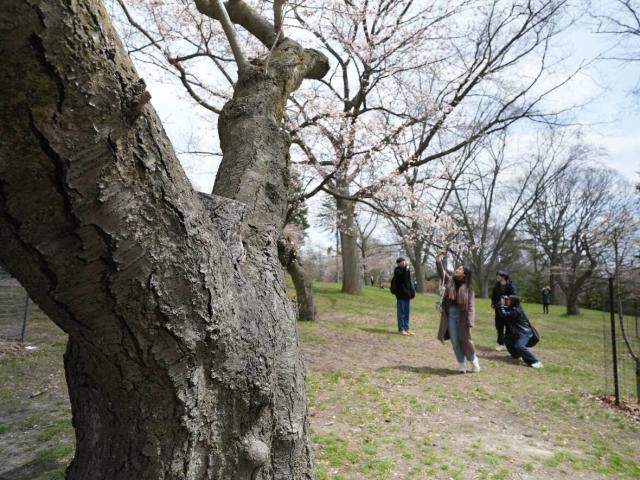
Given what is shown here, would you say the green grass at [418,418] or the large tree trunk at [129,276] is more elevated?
the large tree trunk at [129,276]

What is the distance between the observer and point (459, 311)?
647 centimetres

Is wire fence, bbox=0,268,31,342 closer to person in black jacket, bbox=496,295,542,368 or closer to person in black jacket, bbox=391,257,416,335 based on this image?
person in black jacket, bbox=391,257,416,335

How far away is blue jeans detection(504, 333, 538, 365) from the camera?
7566 mm

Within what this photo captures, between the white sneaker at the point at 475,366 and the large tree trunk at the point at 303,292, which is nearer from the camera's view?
the white sneaker at the point at 475,366

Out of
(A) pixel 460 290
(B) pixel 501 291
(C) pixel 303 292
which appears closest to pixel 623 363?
(B) pixel 501 291

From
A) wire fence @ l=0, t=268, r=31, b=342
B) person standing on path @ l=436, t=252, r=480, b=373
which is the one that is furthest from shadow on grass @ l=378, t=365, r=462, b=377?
wire fence @ l=0, t=268, r=31, b=342

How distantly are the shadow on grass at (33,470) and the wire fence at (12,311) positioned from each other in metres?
4.43

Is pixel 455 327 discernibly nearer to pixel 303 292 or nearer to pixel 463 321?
pixel 463 321

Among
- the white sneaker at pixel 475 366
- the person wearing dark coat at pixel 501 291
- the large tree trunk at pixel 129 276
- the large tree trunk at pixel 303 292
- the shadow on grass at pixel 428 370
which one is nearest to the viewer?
the large tree trunk at pixel 129 276

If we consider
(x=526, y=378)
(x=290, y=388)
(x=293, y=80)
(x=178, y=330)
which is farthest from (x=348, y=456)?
(x=526, y=378)

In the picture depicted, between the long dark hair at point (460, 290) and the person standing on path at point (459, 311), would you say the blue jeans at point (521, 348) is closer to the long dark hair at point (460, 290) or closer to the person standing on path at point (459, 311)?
the person standing on path at point (459, 311)

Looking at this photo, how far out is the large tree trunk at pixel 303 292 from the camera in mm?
9680

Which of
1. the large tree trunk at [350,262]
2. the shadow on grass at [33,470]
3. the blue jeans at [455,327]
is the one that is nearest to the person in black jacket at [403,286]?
the blue jeans at [455,327]

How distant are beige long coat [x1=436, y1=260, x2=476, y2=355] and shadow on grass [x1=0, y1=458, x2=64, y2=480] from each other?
5.05m
